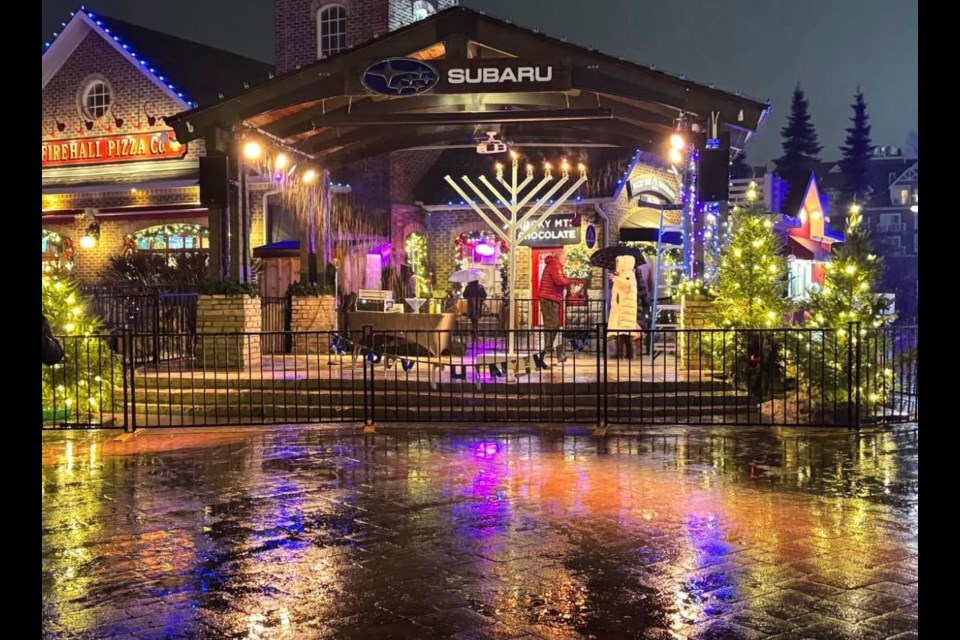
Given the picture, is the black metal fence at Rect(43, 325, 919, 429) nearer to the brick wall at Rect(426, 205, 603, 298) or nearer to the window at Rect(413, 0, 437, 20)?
the brick wall at Rect(426, 205, 603, 298)

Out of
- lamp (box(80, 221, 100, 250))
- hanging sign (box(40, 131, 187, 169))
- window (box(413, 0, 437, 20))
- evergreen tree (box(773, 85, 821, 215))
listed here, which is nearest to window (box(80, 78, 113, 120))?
hanging sign (box(40, 131, 187, 169))

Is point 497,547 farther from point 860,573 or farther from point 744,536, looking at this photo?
point 860,573

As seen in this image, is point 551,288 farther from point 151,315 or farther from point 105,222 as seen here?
point 105,222

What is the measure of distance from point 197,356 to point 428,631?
41.6 ft

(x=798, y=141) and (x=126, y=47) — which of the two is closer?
(x=126, y=47)

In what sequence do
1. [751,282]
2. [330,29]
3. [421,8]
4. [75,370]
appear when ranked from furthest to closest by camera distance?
[421,8]
[330,29]
[751,282]
[75,370]

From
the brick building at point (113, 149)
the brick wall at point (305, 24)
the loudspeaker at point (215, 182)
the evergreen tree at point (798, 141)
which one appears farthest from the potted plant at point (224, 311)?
the evergreen tree at point (798, 141)

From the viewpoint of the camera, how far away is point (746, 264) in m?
14.6

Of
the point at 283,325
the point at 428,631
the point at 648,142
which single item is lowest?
the point at 428,631

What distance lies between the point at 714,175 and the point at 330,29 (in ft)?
51.6

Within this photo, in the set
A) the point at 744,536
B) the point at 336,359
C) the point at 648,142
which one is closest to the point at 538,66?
the point at 648,142

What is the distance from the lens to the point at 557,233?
24.1 m

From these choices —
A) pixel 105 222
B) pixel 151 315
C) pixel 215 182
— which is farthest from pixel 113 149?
pixel 215 182
